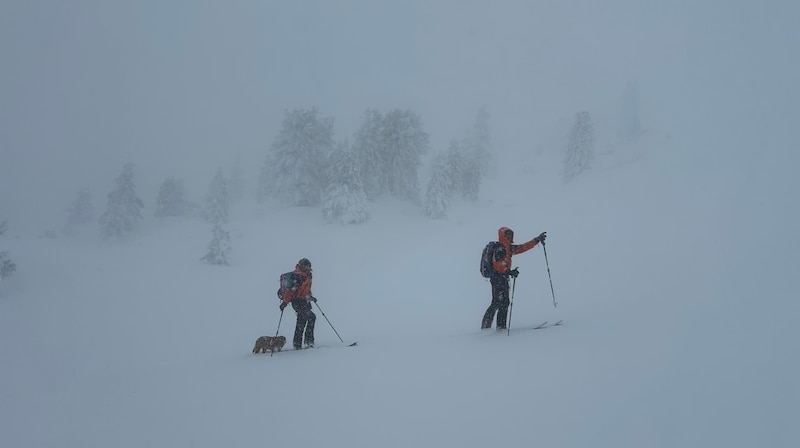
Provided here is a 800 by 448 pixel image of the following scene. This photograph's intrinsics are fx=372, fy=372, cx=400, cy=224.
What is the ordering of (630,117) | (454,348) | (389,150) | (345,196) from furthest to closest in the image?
(630,117) < (389,150) < (345,196) < (454,348)

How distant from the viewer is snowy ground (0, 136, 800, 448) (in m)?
3.77

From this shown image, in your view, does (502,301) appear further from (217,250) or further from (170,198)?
(170,198)

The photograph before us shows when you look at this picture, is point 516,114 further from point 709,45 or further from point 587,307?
point 587,307

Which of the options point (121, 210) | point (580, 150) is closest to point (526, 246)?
point (580, 150)

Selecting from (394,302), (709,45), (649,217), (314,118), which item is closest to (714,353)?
(394,302)

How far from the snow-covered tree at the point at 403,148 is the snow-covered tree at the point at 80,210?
132ft

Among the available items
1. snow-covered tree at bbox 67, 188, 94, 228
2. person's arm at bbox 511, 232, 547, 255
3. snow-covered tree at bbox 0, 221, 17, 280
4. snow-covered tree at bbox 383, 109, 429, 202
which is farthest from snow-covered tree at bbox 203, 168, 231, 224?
person's arm at bbox 511, 232, 547, 255

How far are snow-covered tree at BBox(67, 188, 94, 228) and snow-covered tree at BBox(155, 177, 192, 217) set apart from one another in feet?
30.2

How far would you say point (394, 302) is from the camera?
53.9 ft

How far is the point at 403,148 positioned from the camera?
35531mm

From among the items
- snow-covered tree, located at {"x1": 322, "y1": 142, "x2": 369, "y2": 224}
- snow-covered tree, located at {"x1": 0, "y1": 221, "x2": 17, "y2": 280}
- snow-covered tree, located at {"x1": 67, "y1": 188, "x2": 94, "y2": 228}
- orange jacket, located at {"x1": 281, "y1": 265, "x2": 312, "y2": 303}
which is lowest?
orange jacket, located at {"x1": 281, "y1": 265, "x2": 312, "y2": 303}

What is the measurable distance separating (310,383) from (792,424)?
17.7ft

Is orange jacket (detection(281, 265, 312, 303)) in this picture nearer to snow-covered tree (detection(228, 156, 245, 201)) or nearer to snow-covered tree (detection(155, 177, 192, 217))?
snow-covered tree (detection(155, 177, 192, 217))

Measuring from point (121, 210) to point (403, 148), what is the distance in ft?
92.8
